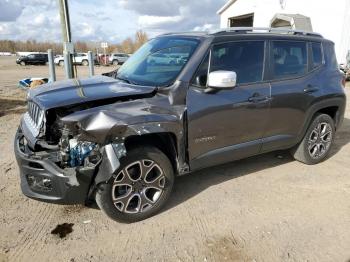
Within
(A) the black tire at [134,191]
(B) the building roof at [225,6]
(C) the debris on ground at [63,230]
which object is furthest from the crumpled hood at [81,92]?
(B) the building roof at [225,6]

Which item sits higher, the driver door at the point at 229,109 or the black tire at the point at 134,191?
the driver door at the point at 229,109

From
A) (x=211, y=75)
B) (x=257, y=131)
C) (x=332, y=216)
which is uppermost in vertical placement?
(x=211, y=75)

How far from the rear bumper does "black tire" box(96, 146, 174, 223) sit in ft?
0.68

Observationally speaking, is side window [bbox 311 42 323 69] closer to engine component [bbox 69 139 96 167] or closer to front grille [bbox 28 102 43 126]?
engine component [bbox 69 139 96 167]

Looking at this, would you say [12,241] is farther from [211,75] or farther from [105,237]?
[211,75]

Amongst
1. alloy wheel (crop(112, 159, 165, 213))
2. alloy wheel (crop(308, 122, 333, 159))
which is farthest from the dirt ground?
alloy wheel (crop(308, 122, 333, 159))

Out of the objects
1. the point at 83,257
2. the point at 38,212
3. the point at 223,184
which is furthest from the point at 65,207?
the point at 223,184

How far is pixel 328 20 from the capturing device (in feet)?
63.9

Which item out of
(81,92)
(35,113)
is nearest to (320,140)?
(81,92)

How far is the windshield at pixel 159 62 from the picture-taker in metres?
3.87

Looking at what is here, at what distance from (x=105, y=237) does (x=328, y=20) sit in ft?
65.7

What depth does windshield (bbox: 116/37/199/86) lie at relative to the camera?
3.87m

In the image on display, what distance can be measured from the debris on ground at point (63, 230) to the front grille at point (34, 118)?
3.19 feet

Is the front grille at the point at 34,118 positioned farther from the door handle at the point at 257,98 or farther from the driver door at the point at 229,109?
the door handle at the point at 257,98
